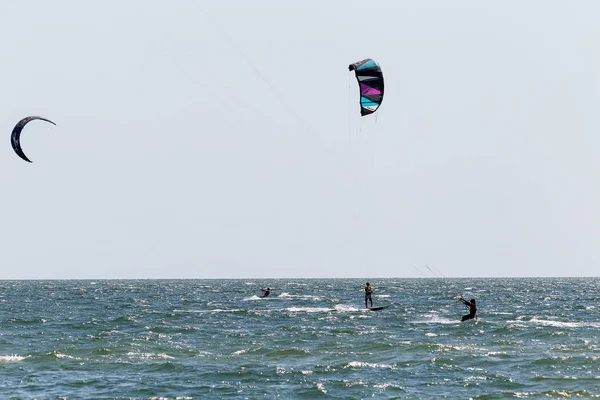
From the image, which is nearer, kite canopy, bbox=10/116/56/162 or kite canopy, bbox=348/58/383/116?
kite canopy, bbox=348/58/383/116

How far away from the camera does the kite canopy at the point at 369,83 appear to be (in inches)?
1368

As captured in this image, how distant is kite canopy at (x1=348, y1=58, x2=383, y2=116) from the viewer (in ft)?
114

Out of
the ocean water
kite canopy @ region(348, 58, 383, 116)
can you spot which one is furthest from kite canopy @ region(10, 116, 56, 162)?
kite canopy @ region(348, 58, 383, 116)

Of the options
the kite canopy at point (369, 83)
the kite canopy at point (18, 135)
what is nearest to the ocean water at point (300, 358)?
the kite canopy at point (18, 135)

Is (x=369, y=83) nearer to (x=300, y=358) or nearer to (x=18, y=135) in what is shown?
(x=300, y=358)

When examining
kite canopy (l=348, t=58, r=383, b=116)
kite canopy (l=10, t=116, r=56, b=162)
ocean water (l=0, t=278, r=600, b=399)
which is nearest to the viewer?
ocean water (l=0, t=278, r=600, b=399)

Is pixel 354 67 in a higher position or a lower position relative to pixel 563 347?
higher

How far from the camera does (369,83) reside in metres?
35.3

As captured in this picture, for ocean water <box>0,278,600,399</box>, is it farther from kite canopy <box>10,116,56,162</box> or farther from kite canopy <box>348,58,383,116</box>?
kite canopy <box>348,58,383,116</box>

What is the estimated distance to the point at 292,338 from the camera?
3641cm

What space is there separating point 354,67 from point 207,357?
1238 centimetres

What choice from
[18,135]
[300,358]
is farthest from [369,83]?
[18,135]

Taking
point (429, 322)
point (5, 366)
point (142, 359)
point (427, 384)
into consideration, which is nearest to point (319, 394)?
point (427, 384)

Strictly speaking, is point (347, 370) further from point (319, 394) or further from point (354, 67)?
point (354, 67)
